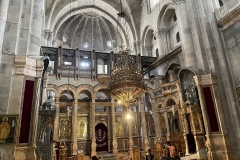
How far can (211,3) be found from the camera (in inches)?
382

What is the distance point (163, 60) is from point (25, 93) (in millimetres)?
12118

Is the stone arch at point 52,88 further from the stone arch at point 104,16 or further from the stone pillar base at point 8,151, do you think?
the stone arch at point 104,16

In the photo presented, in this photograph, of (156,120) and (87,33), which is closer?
(156,120)

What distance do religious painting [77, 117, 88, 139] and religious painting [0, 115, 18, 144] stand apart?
28.9 ft

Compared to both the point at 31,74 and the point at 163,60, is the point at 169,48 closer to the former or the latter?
the point at 163,60

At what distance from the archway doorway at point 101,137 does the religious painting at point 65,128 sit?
2.40m

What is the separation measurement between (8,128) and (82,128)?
29.8 feet

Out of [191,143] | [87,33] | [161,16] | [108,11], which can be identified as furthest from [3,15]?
[87,33]

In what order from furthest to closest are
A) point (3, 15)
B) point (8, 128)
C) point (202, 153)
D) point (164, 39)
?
point (164, 39) < point (202, 153) < point (3, 15) < point (8, 128)

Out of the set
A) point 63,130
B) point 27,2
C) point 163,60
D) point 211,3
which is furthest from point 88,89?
point 211,3

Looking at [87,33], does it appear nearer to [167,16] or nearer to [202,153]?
[167,16]

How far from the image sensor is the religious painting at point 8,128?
575 centimetres

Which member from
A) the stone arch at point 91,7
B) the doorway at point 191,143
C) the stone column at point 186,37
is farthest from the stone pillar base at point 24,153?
the stone arch at point 91,7

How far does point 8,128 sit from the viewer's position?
230 inches
